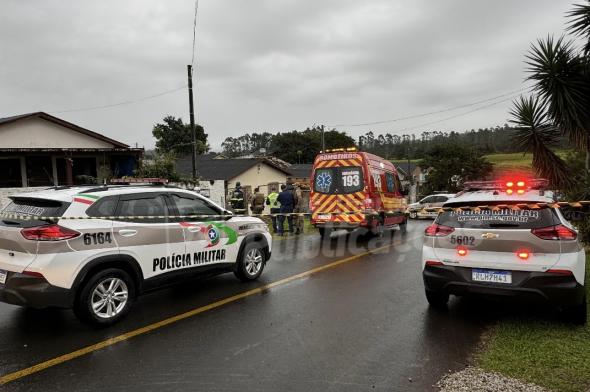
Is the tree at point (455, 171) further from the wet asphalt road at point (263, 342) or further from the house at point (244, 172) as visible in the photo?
the wet asphalt road at point (263, 342)

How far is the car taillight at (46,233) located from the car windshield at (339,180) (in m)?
8.82

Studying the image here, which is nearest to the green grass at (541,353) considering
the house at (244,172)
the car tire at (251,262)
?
the car tire at (251,262)

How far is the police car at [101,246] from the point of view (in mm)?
4742

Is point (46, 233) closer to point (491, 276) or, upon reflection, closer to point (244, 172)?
point (491, 276)

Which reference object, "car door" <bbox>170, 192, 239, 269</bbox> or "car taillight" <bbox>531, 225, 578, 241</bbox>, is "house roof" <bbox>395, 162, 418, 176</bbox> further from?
"car taillight" <bbox>531, 225, 578, 241</bbox>

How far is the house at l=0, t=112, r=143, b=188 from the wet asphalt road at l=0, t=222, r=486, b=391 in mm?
15457

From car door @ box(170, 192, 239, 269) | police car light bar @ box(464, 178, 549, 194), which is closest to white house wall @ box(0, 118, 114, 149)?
car door @ box(170, 192, 239, 269)

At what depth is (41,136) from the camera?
2114 centimetres

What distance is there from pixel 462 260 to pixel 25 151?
62.8 feet

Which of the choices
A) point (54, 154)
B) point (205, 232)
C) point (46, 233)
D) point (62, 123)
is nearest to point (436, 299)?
point (205, 232)

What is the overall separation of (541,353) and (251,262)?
4.49m

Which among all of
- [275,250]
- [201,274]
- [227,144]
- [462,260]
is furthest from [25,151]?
[227,144]

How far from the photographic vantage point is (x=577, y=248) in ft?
16.0

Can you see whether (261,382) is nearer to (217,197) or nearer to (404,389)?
(404,389)
